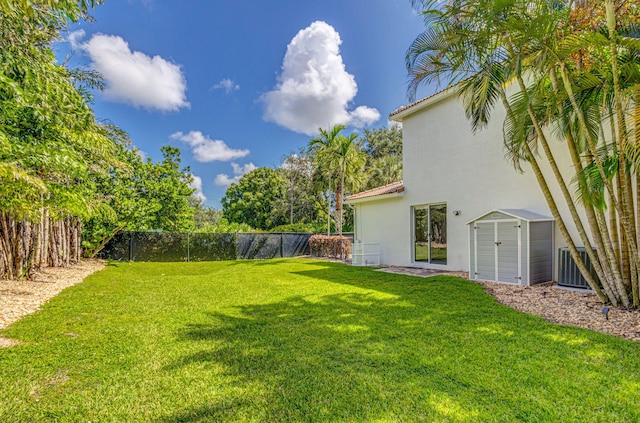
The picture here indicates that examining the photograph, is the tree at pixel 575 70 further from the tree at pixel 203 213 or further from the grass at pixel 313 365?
the tree at pixel 203 213

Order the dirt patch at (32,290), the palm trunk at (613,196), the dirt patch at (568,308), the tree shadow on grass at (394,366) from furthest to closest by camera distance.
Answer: the dirt patch at (32,290)
the palm trunk at (613,196)
the dirt patch at (568,308)
the tree shadow on grass at (394,366)

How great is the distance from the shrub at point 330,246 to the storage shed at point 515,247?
7.92 meters

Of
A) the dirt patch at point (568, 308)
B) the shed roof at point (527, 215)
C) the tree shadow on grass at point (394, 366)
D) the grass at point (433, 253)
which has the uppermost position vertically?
the shed roof at point (527, 215)

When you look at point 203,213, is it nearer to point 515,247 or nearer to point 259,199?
point 259,199

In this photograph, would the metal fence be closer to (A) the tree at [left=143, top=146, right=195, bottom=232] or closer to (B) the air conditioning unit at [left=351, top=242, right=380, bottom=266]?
(A) the tree at [left=143, top=146, right=195, bottom=232]

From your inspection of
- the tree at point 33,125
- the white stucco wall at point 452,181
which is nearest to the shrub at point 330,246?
the white stucco wall at point 452,181

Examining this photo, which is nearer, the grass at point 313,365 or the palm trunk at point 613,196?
the grass at point 313,365

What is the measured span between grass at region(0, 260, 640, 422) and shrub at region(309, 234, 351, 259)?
32.0 feet

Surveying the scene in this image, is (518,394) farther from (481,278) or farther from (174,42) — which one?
(174,42)

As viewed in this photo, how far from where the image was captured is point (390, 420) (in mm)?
2379

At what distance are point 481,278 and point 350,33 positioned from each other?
1044 cm

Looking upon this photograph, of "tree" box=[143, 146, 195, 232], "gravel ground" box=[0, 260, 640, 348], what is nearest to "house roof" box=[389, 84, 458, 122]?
"gravel ground" box=[0, 260, 640, 348]

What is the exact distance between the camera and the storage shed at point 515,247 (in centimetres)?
A: 750

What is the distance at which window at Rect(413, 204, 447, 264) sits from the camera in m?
10.7
